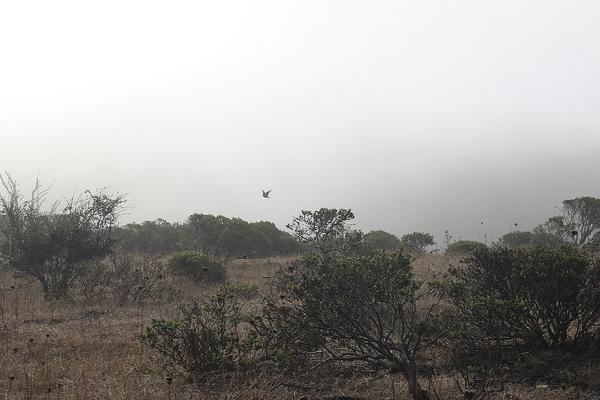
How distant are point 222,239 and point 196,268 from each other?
29.3ft

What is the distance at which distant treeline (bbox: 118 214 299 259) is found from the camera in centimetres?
2308

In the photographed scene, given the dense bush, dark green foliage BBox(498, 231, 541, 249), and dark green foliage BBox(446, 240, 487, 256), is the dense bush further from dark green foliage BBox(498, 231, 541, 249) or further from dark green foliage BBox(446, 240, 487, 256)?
dark green foliage BBox(498, 231, 541, 249)

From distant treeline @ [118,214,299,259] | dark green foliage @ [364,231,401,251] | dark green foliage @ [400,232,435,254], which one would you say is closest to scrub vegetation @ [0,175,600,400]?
distant treeline @ [118,214,299,259]

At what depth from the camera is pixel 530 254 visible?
546cm

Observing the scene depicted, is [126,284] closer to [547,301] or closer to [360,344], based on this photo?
[360,344]

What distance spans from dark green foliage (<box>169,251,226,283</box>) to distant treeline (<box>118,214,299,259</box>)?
5.49 metres

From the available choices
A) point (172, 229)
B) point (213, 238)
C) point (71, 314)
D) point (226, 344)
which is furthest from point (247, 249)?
point (226, 344)

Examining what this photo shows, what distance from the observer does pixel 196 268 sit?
1408 cm

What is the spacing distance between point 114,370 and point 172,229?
2690cm

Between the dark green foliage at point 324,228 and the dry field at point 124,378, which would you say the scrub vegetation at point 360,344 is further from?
the dark green foliage at point 324,228

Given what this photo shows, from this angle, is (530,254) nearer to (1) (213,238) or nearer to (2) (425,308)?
(2) (425,308)

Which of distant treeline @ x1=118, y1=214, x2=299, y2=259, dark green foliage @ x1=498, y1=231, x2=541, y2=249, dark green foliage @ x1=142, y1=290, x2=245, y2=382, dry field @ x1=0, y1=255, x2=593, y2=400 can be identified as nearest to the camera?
dry field @ x1=0, y1=255, x2=593, y2=400

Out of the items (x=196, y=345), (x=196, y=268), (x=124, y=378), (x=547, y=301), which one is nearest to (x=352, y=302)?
(x=196, y=345)

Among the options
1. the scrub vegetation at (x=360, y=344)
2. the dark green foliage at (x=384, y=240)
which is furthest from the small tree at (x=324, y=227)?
the dark green foliage at (x=384, y=240)
